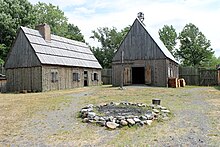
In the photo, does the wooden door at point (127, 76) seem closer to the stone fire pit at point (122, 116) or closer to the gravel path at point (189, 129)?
the stone fire pit at point (122, 116)

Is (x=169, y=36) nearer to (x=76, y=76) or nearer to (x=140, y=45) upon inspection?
(x=140, y=45)

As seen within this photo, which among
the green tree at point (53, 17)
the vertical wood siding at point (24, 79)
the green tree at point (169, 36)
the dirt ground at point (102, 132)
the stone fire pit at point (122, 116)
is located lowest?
the dirt ground at point (102, 132)

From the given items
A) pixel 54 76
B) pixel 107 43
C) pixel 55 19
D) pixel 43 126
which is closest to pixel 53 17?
pixel 55 19

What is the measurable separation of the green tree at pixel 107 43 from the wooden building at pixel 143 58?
67.2 feet

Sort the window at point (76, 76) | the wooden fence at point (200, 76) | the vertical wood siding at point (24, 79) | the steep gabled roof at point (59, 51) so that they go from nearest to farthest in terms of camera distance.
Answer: the vertical wood siding at point (24, 79) → the steep gabled roof at point (59, 51) → the window at point (76, 76) → the wooden fence at point (200, 76)

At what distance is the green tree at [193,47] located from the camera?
45125mm

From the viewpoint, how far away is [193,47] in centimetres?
A: 4538

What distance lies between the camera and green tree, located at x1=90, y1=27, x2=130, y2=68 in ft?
161

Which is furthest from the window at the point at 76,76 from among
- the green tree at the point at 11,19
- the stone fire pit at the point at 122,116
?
the stone fire pit at the point at 122,116

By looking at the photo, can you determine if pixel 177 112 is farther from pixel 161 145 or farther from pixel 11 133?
pixel 11 133

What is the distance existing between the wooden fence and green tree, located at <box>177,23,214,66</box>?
14364 millimetres

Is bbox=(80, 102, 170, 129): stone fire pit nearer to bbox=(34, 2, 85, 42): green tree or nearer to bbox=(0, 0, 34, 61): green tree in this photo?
bbox=(0, 0, 34, 61): green tree

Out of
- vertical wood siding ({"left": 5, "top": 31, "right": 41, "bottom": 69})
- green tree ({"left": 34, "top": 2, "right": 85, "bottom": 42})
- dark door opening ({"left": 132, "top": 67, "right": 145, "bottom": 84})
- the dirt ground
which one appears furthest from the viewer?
green tree ({"left": 34, "top": 2, "right": 85, "bottom": 42})

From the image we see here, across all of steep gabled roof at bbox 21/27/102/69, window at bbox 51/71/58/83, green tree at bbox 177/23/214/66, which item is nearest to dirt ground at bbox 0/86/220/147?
window at bbox 51/71/58/83
